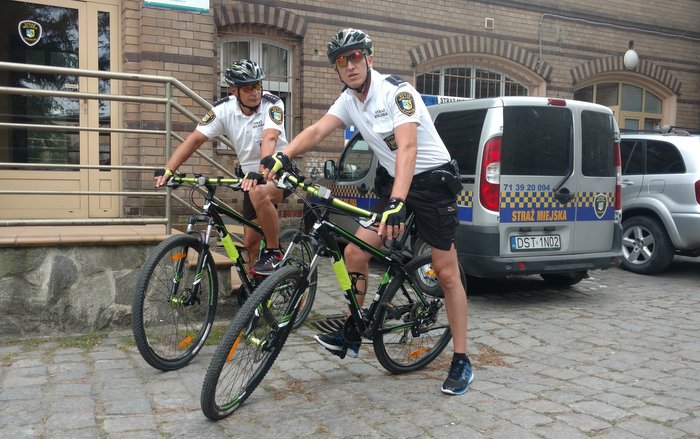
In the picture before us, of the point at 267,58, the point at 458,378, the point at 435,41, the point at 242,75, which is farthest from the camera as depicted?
the point at 435,41

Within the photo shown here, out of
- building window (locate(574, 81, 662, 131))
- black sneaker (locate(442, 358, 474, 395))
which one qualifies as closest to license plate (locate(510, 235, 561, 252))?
black sneaker (locate(442, 358, 474, 395))

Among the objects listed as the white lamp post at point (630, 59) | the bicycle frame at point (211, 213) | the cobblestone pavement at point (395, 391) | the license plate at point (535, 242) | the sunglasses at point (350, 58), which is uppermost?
the white lamp post at point (630, 59)

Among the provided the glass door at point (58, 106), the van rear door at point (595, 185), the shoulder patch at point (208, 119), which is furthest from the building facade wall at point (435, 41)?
the van rear door at point (595, 185)

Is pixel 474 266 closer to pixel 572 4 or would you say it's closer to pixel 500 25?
pixel 500 25

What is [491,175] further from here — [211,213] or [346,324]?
[211,213]

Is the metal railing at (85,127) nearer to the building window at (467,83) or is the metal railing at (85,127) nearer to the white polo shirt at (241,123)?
the white polo shirt at (241,123)

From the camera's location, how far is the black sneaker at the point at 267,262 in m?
4.48

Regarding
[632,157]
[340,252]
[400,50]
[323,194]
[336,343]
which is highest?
[400,50]

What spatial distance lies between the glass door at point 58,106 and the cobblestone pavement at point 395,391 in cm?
366

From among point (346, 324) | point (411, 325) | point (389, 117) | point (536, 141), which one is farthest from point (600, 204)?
point (346, 324)

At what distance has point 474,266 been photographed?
583 cm

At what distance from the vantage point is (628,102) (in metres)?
14.1

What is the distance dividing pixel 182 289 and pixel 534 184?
3.37 metres

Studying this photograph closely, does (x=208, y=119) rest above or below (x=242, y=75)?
below
